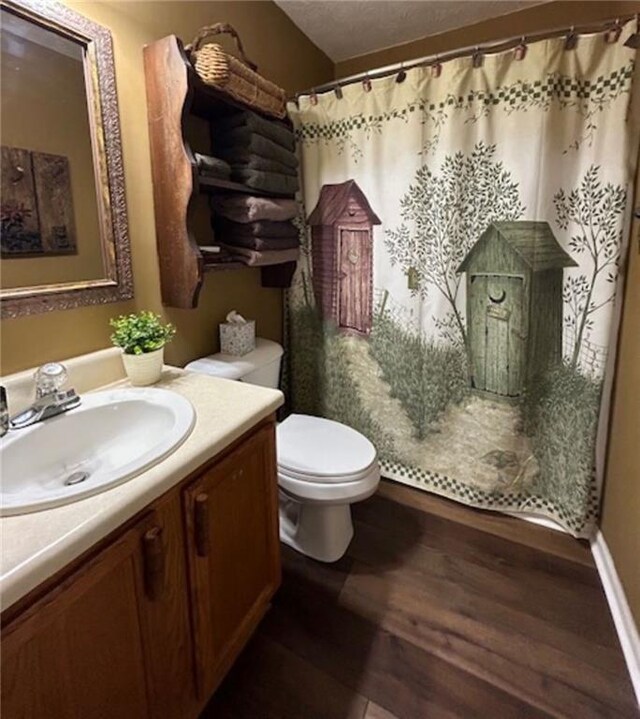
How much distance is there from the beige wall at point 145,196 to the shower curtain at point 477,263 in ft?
1.10

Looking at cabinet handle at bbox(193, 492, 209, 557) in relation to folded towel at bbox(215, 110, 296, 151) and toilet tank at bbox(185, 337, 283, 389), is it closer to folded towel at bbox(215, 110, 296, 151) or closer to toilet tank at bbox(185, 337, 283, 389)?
toilet tank at bbox(185, 337, 283, 389)

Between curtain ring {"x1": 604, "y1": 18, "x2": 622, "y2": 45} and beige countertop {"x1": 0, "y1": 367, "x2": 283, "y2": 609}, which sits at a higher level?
curtain ring {"x1": 604, "y1": 18, "x2": 622, "y2": 45}

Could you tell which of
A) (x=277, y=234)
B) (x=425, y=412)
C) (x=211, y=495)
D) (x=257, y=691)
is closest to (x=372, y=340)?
(x=425, y=412)

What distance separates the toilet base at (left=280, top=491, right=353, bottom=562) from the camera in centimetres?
159

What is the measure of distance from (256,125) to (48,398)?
117cm

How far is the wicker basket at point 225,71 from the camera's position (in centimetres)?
134

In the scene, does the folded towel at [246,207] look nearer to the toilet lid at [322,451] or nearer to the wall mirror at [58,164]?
the wall mirror at [58,164]

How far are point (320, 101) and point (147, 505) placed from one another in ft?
5.96

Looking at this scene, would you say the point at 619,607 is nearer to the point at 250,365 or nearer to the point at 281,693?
the point at 281,693

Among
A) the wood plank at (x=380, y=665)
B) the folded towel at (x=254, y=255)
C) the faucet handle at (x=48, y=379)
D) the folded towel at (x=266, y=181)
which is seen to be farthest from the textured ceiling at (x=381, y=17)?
the wood plank at (x=380, y=665)

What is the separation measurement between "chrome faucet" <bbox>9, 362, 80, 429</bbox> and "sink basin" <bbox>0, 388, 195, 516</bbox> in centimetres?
2

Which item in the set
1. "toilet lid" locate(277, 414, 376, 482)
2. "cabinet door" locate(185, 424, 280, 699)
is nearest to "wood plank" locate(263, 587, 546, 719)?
"cabinet door" locate(185, 424, 280, 699)

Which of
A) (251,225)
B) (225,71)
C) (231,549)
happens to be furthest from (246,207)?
(231,549)

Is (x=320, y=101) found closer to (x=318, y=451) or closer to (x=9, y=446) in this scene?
(x=318, y=451)
